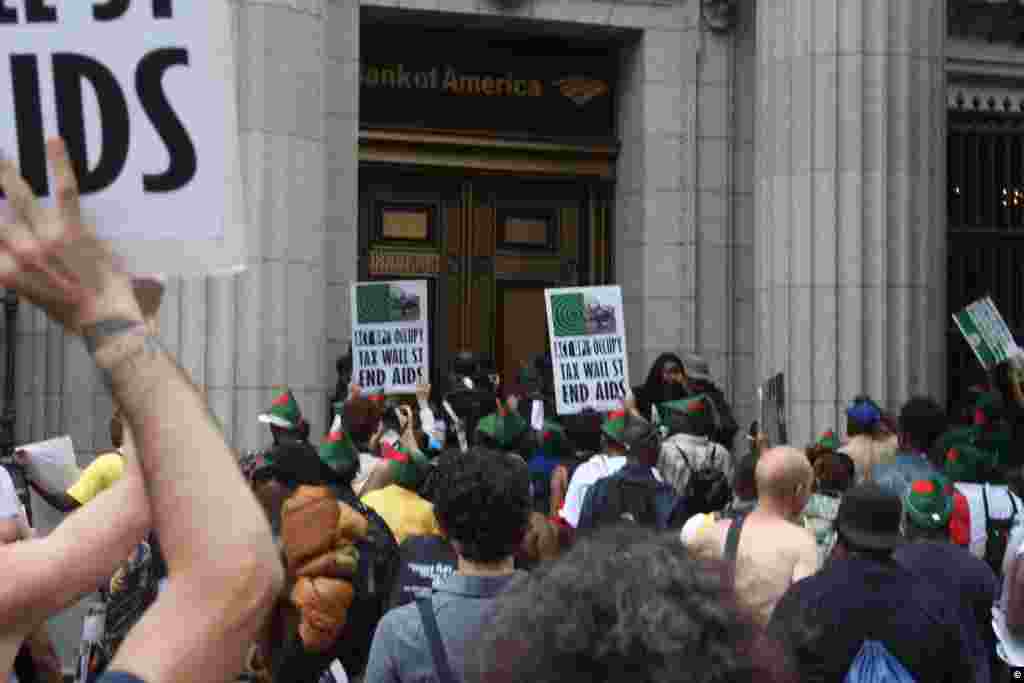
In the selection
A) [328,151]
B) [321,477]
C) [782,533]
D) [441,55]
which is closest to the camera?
[782,533]

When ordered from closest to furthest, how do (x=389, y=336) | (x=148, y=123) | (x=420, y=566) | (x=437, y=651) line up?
(x=148, y=123) < (x=437, y=651) < (x=420, y=566) < (x=389, y=336)

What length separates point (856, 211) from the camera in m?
16.0

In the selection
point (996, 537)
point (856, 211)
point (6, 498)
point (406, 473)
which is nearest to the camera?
point (6, 498)

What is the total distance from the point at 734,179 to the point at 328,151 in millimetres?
3668

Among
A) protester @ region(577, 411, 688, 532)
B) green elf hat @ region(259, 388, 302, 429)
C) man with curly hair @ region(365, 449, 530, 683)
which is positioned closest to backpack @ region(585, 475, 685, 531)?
protester @ region(577, 411, 688, 532)

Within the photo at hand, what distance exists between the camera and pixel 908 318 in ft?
52.4

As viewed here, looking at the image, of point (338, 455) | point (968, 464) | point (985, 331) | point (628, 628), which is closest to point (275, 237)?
point (985, 331)

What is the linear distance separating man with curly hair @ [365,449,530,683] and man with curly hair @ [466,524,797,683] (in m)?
2.82

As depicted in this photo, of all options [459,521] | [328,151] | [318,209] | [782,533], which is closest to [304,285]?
[318,209]

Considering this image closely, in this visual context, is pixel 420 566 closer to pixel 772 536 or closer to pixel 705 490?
pixel 772 536

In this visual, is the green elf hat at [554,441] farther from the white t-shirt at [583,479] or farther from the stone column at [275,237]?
the stone column at [275,237]

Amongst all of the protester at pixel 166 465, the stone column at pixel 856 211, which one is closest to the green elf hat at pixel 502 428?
the stone column at pixel 856 211

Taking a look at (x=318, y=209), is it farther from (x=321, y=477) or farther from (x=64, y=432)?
(x=321, y=477)

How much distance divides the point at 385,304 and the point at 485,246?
3.38 m
